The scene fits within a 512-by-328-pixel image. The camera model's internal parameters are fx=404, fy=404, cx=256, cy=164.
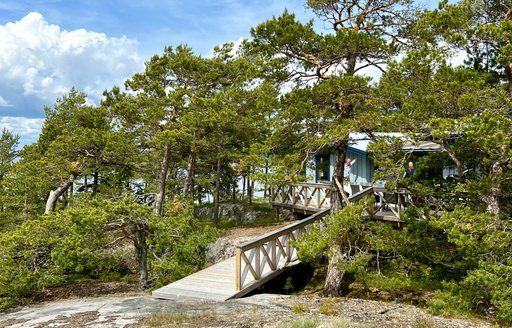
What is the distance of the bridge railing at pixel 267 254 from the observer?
1047 centimetres

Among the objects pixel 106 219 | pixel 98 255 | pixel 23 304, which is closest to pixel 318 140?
pixel 106 219

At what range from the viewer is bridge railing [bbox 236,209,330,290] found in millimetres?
10469

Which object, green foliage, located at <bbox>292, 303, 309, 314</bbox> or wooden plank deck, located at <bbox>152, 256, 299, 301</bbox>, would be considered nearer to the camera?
green foliage, located at <bbox>292, 303, 309, 314</bbox>

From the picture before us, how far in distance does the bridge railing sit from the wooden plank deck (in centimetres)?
14

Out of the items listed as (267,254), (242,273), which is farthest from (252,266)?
(242,273)

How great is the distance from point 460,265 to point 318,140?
4.31 meters

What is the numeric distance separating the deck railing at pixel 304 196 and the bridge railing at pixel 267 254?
2.80 metres

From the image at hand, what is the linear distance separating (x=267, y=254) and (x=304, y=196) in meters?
6.48

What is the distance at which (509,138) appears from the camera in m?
6.84

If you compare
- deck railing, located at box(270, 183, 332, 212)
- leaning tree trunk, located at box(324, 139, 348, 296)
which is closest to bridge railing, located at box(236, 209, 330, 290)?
leaning tree trunk, located at box(324, 139, 348, 296)

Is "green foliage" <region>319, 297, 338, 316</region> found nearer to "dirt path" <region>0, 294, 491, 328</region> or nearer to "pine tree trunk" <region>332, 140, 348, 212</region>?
"dirt path" <region>0, 294, 491, 328</region>

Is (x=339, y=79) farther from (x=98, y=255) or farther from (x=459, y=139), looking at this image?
(x=98, y=255)

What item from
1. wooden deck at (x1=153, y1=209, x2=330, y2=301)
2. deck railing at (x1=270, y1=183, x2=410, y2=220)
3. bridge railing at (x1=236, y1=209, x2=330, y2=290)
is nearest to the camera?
wooden deck at (x1=153, y1=209, x2=330, y2=301)

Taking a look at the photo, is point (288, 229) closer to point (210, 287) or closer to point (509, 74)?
point (210, 287)
